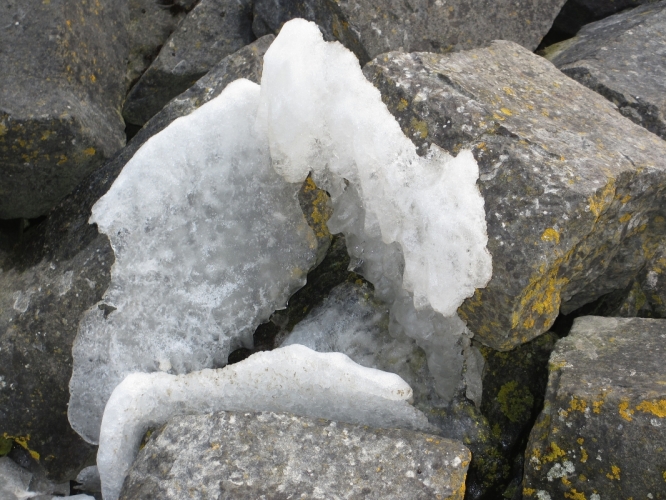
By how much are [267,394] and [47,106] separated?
1.62 metres

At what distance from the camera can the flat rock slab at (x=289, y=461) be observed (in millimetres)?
1943

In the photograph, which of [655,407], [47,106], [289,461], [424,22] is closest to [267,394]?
[289,461]

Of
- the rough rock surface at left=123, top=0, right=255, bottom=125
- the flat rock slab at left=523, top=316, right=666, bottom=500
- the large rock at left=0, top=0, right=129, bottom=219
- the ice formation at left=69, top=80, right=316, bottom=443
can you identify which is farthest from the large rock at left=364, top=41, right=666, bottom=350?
the rough rock surface at left=123, top=0, right=255, bottom=125

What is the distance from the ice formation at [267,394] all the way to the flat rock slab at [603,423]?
49cm

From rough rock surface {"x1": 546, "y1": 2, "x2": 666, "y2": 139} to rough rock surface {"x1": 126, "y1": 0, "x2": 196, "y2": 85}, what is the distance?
223cm

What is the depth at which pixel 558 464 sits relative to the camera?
2.28m

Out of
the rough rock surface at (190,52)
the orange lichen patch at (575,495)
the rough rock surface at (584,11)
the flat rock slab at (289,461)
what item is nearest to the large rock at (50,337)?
the flat rock slab at (289,461)

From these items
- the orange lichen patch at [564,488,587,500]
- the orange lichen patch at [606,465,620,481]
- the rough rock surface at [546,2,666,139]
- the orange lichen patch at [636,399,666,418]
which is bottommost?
the orange lichen patch at [564,488,587,500]

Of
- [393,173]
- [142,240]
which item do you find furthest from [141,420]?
[393,173]

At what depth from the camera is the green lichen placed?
2719 millimetres

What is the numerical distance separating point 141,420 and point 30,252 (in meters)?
1.28

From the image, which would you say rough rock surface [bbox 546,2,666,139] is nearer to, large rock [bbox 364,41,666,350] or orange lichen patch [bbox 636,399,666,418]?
large rock [bbox 364,41,666,350]

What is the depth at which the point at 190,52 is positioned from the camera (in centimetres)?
395

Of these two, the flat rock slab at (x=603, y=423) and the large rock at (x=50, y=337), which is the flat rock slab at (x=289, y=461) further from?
the large rock at (x=50, y=337)
